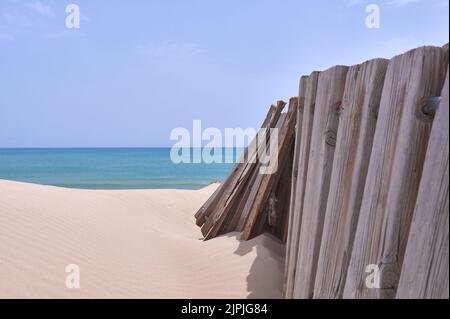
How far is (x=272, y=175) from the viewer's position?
13.7ft

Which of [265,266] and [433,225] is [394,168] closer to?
[433,225]

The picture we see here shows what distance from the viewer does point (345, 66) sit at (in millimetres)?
2363

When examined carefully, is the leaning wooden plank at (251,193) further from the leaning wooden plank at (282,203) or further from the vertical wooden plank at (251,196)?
the leaning wooden plank at (282,203)

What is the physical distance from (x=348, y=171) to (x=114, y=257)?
2.66 m

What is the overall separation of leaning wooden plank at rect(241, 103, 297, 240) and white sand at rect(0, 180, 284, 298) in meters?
0.19

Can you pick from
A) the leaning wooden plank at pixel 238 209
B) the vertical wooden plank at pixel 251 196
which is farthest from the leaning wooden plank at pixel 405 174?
the leaning wooden plank at pixel 238 209

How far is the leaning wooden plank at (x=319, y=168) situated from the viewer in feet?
7.98

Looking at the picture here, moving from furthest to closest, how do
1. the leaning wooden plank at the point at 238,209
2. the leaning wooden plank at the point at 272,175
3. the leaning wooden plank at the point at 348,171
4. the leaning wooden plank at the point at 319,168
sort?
the leaning wooden plank at the point at 238,209 → the leaning wooden plank at the point at 272,175 → the leaning wooden plank at the point at 319,168 → the leaning wooden plank at the point at 348,171

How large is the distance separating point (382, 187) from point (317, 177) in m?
0.71

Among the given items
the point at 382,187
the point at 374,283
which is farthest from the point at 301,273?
the point at 382,187

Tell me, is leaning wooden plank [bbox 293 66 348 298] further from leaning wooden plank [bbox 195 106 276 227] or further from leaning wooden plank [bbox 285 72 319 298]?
leaning wooden plank [bbox 195 106 276 227]

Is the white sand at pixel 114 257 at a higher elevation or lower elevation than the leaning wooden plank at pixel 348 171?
lower

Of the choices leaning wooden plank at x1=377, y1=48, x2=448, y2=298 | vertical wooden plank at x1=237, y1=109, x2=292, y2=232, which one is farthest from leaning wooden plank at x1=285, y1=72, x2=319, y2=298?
vertical wooden plank at x1=237, y1=109, x2=292, y2=232
